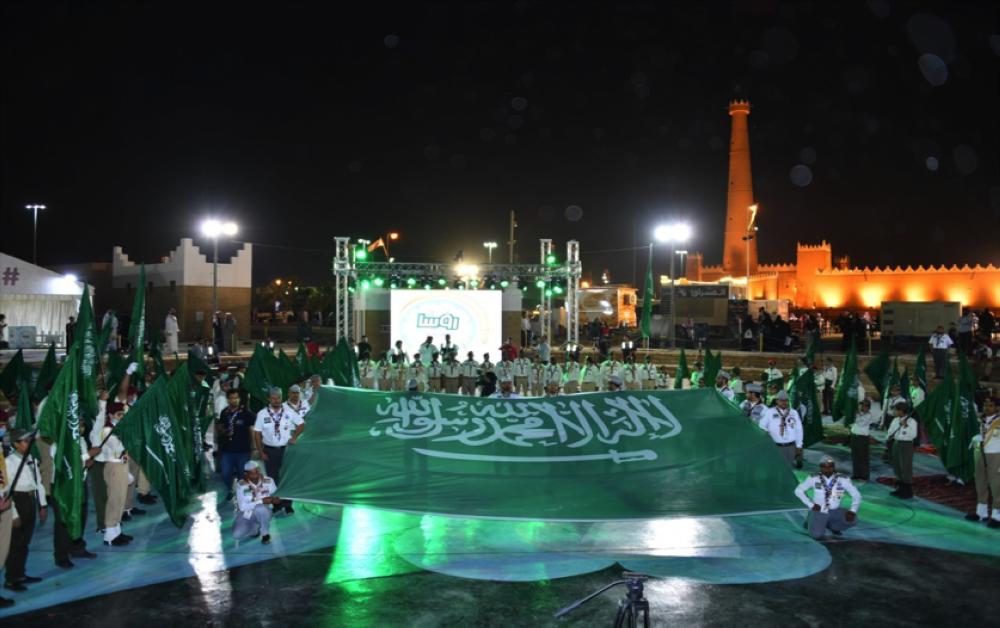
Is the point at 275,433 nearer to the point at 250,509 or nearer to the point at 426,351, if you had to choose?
the point at 250,509

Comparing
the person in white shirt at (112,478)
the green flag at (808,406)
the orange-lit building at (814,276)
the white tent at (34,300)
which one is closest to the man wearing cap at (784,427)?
the green flag at (808,406)

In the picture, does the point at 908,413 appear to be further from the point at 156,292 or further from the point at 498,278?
the point at 156,292

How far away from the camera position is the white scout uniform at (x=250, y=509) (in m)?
8.66

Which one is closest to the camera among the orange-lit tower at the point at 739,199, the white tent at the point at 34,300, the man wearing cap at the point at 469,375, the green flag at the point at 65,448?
the green flag at the point at 65,448

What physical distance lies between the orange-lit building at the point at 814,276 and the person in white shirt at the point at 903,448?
50019mm

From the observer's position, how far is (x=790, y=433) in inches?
427

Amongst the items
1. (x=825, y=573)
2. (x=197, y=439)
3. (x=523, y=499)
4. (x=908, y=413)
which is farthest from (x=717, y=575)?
(x=197, y=439)

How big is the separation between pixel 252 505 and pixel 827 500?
22.2 feet

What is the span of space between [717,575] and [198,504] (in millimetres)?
6962

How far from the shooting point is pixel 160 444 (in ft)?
29.8

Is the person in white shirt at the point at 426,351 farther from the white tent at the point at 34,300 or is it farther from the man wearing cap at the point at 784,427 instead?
the white tent at the point at 34,300

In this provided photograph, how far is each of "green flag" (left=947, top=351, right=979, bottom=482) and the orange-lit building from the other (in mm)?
49784

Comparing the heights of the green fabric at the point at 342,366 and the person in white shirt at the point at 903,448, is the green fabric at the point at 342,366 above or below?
above

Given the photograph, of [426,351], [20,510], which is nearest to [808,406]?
[20,510]
